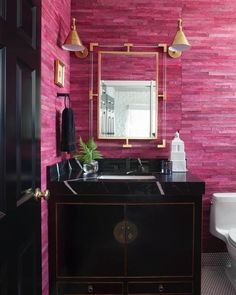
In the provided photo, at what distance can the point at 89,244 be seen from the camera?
7.09 ft

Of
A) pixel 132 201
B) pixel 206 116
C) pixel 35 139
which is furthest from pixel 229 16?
pixel 35 139

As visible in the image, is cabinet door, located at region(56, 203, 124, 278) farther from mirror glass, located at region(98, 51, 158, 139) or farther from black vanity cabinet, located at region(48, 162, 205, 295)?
mirror glass, located at region(98, 51, 158, 139)

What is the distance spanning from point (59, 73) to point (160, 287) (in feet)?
5.50

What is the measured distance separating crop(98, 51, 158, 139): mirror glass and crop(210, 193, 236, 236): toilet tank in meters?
0.84

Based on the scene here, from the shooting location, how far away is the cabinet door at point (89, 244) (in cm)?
214

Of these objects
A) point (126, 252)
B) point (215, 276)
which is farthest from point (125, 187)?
point (215, 276)

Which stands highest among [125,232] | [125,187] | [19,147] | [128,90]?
[128,90]

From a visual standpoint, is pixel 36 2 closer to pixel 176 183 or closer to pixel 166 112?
pixel 176 183

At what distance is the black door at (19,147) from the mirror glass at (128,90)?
1.30 meters

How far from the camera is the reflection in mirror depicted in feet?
8.82

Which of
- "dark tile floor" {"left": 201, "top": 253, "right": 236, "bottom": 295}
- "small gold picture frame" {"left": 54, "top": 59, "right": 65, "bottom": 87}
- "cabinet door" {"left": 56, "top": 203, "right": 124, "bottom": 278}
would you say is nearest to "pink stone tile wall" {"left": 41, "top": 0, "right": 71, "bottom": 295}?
"small gold picture frame" {"left": 54, "top": 59, "right": 65, "bottom": 87}

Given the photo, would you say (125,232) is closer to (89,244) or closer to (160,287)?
(89,244)

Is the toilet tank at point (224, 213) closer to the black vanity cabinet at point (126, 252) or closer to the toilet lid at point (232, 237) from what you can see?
the toilet lid at point (232, 237)

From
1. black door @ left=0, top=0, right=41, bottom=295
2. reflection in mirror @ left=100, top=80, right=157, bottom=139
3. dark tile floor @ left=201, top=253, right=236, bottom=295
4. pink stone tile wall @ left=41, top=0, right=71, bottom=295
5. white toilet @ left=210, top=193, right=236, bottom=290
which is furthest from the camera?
reflection in mirror @ left=100, top=80, right=157, bottom=139
